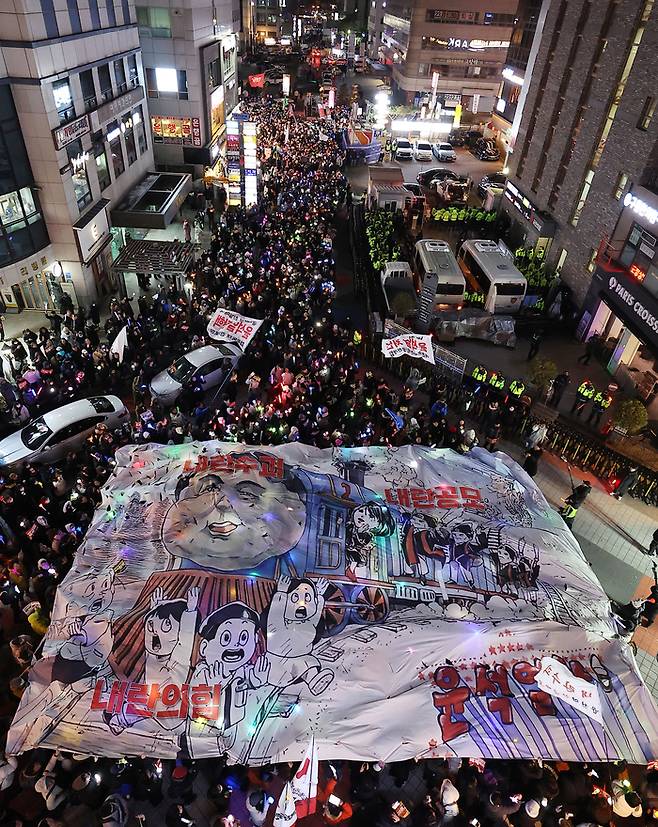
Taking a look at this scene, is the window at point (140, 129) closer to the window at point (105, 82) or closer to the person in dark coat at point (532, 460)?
the window at point (105, 82)

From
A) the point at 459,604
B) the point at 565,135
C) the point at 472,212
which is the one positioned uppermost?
the point at 565,135

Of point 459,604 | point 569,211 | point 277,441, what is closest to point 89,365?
point 277,441

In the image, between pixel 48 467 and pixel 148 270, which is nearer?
pixel 48 467

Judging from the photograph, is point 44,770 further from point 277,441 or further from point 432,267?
point 432,267

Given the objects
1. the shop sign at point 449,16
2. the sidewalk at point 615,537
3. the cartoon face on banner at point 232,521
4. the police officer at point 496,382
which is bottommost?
the sidewalk at point 615,537

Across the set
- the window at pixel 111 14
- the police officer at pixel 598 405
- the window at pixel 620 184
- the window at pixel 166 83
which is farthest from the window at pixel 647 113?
the window at pixel 166 83

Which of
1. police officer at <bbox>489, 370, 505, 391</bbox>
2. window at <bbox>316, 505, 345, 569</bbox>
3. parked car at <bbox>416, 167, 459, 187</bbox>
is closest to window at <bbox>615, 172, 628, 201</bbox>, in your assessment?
police officer at <bbox>489, 370, 505, 391</bbox>
